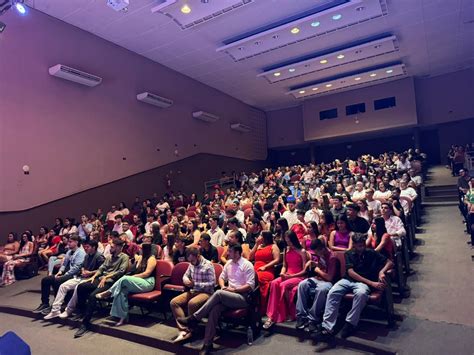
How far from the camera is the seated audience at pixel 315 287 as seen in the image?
3195mm

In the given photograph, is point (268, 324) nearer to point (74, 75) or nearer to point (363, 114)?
point (74, 75)

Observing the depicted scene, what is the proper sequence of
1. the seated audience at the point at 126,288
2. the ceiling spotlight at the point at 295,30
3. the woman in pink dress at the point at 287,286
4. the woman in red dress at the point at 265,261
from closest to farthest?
the woman in pink dress at the point at 287,286, the woman in red dress at the point at 265,261, the seated audience at the point at 126,288, the ceiling spotlight at the point at 295,30

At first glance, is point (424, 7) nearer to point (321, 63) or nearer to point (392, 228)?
point (321, 63)

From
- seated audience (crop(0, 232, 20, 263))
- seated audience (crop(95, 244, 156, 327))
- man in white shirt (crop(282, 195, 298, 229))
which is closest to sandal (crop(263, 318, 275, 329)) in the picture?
seated audience (crop(95, 244, 156, 327))

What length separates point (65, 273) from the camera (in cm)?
501

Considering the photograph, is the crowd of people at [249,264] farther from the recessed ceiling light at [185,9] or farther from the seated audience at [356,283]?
the recessed ceiling light at [185,9]

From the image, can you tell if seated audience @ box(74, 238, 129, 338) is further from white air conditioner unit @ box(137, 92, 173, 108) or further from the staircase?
the staircase

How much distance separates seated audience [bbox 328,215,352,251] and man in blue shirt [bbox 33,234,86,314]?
3.50 m

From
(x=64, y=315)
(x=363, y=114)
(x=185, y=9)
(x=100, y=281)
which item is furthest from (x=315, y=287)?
(x=363, y=114)

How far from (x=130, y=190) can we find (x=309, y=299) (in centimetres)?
696

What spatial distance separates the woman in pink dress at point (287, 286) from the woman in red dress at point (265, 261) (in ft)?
0.40

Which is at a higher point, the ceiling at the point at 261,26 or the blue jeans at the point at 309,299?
the ceiling at the point at 261,26

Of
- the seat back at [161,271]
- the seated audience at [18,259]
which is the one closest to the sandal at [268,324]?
the seat back at [161,271]

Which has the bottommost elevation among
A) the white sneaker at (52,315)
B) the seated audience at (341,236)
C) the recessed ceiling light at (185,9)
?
the white sneaker at (52,315)
